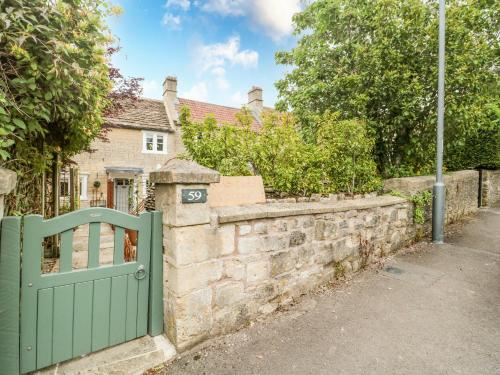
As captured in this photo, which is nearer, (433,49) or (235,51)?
(433,49)

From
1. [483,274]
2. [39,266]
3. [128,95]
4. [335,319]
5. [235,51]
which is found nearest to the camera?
[39,266]

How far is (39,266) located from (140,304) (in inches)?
37.2

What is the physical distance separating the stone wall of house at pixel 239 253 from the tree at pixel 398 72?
3700mm

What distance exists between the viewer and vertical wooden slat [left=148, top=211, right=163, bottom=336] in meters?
2.72

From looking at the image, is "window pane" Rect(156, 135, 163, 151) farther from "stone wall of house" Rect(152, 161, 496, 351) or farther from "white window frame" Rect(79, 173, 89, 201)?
"stone wall of house" Rect(152, 161, 496, 351)

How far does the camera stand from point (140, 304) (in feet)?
8.85

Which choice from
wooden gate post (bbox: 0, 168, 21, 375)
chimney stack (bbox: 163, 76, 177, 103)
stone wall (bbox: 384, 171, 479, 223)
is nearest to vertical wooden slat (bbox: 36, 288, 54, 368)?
wooden gate post (bbox: 0, 168, 21, 375)

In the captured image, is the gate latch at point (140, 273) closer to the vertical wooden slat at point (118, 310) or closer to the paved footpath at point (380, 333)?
the vertical wooden slat at point (118, 310)

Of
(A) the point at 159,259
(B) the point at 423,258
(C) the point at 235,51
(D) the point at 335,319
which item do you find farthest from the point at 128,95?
(B) the point at 423,258

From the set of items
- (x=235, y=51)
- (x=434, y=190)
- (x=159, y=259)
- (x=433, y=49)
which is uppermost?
(x=235, y=51)

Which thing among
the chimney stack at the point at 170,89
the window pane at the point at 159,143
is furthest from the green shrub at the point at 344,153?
the chimney stack at the point at 170,89

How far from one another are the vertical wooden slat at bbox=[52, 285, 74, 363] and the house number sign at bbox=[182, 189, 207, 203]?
1.20 m

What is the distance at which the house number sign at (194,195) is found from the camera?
2573mm

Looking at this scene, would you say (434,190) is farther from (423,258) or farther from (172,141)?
(172,141)
